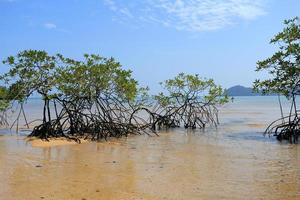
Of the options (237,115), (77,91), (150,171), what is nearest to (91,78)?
(77,91)

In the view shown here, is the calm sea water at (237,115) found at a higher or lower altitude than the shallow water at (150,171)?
higher

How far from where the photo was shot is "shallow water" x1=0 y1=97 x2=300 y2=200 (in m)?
5.00

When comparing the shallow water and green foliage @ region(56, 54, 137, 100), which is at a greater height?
green foliage @ region(56, 54, 137, 100)

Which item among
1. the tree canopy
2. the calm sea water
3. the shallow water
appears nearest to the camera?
the shallow water

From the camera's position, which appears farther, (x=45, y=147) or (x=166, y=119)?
(x=166, y=119)

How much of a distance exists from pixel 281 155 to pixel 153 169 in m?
3.02

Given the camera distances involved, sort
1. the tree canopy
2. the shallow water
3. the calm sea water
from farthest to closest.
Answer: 1. the calm sea water
2. the tree canopy
3. the shallow water

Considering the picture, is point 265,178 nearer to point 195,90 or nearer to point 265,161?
point 265,161

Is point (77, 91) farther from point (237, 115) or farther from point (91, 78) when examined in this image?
point (237, 115)

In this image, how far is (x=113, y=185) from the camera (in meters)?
5.37

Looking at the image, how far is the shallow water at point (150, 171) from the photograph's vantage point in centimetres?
500

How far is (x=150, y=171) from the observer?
637 centimetres

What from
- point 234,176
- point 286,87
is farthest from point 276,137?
point 234,176

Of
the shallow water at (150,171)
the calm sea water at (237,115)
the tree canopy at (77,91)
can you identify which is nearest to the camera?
the shallow water at (150,171)
